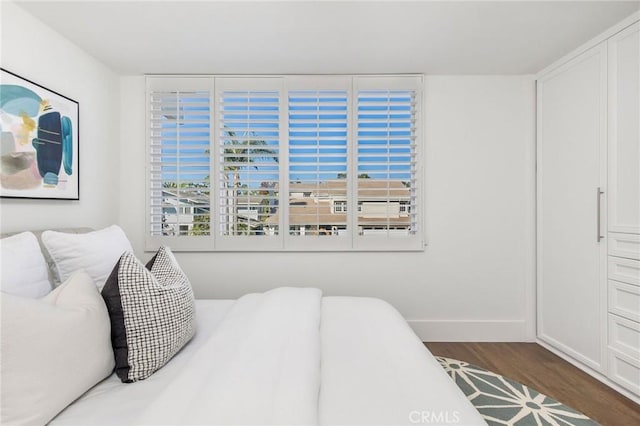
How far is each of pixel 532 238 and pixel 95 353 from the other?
10.9 feet

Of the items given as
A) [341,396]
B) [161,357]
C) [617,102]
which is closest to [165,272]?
[161,357]

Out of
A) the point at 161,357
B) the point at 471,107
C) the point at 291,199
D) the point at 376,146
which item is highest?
the point at 471,107

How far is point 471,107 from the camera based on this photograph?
295cm

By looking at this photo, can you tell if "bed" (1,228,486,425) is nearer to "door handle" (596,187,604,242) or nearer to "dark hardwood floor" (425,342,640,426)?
"dark hardwood floor" (425,342,640,426)

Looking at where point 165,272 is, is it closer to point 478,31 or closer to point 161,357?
point 161,357

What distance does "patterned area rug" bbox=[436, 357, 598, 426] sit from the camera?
1761 millimetres

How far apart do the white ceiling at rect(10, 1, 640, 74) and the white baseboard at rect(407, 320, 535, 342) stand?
231 cm

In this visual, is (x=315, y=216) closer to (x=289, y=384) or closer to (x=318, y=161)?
(x=318, y=161)

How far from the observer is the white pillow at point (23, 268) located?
1.23m

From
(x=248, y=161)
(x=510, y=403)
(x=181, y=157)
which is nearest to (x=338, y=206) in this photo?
(x=248, y=161)

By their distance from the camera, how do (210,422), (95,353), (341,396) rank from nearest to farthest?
(210,422) → (341,396) → (95,353)

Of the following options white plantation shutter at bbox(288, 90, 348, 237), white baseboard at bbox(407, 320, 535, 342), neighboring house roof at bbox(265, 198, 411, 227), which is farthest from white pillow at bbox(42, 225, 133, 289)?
white baseboard at bbox(407, 320, 535, 342)

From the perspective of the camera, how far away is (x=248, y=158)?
291cm

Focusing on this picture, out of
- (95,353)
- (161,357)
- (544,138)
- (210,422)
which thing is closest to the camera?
(210,422)
